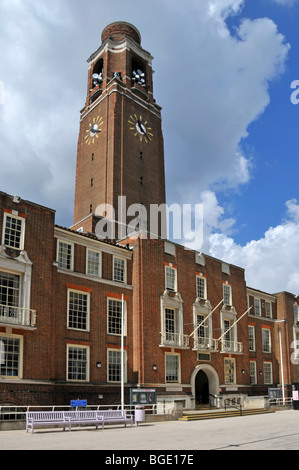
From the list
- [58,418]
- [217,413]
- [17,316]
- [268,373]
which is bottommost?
[217,413]

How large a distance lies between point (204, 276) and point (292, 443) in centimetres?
2391

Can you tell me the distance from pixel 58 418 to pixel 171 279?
15777 mm

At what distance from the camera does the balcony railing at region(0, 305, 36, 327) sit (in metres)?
23.9

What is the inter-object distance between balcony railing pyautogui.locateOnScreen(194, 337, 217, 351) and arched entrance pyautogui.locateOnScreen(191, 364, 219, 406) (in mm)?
1349

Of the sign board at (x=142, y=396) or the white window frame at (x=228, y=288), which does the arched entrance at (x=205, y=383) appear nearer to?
the white window frame at (x=228, y=288)

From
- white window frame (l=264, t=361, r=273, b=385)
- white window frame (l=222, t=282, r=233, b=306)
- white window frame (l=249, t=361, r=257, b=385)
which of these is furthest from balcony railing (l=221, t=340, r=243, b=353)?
white window frame (l=264, t=361, r=273, b=385)

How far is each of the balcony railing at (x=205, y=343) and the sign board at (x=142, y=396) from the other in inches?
320

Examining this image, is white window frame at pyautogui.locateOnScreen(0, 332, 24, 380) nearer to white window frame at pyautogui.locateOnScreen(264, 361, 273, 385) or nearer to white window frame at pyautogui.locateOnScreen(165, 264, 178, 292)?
white window frame at pyautogui.locateOnScreen(165, 264, 178, 292)

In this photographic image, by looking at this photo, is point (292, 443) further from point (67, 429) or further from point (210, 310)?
point (210, 310)

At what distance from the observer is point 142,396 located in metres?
27.1

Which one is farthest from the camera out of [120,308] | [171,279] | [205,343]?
[205,343]

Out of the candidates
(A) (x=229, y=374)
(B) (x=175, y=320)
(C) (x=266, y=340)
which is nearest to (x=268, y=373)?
(C) (x=266, y=340)

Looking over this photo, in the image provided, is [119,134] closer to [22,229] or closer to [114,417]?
[22,229]

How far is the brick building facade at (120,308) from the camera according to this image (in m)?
25.3
